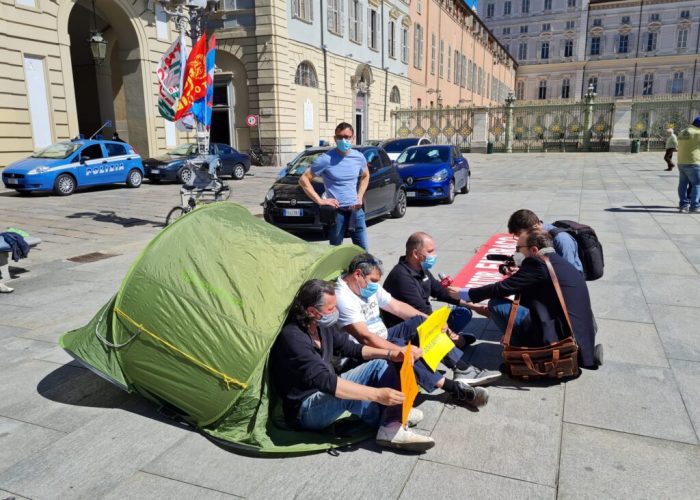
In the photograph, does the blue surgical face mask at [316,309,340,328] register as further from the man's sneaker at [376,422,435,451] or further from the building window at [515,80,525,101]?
the building window at [515,80,525,101]

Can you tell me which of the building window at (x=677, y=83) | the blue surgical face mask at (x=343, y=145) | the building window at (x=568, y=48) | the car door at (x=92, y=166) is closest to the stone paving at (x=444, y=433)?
the blue surgical face mask at (x=343, y=145)

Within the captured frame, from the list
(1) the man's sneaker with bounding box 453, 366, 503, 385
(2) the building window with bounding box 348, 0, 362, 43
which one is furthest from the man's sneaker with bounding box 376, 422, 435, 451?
(2) the building window with bounding box 348, 0, 362, 43

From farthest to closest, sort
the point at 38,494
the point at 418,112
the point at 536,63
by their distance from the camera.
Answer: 1. the point at 536,63
2. the point at 418,112
3. the point at 38,494

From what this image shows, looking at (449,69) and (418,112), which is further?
(449,69)

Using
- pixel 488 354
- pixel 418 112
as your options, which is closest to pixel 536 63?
pixel 418 112

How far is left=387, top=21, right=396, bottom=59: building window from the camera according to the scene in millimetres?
36406

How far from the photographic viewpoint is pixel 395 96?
1532 inches

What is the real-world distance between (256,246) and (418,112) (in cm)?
3666

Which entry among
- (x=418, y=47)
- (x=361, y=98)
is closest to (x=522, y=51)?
(x=418, y=47)

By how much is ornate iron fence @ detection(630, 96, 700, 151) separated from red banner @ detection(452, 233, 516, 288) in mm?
30518

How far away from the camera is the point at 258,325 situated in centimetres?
325

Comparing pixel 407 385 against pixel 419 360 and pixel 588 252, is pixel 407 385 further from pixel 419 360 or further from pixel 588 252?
pixel 588 252

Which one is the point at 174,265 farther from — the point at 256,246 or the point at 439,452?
the point at 439,452

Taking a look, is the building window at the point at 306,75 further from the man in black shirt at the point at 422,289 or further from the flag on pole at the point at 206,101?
the man in black shirt at the point at 422,289
